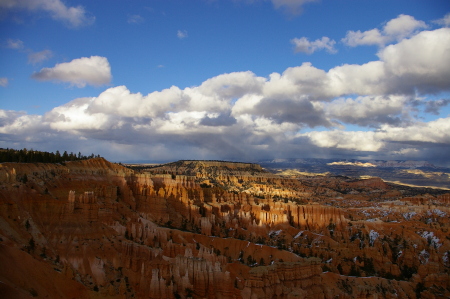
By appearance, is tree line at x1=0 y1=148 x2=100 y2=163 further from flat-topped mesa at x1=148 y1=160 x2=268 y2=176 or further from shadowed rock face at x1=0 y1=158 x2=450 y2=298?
flat-topped mesa at x1=148 y1=160 x2=268 y2=176

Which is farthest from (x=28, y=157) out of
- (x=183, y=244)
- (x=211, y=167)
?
(x=211, y=167)

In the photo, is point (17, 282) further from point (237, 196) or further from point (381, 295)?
point (237, 196)

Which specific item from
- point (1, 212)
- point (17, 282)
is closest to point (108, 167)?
point (1, 212)

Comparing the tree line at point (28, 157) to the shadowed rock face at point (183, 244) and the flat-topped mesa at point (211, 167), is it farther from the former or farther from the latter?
the flat-topped mesa at point (211, 167)

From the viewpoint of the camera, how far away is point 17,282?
1137 inches

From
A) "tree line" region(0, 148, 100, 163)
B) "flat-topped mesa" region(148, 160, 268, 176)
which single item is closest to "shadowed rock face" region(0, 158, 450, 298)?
"tree line" region(0, 148, 100, 163)

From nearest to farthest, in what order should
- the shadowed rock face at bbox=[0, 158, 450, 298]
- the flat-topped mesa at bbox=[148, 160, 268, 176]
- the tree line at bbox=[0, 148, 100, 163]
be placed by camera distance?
the shadowed rock face at bbox=[0, 158, 450, 298], the tree line at bbox=[0, 148, 100, 163], the flat-topped mesa at bbox=[148, 160, 268, 176]

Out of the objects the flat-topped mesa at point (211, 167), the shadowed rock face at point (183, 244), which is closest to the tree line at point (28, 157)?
the shadowed rock face at point (183, 244)

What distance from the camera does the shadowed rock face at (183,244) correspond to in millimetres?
35625

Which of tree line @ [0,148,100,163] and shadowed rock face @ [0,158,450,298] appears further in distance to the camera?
tree line @ [0,148,100,163]

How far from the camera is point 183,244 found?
1964 inches

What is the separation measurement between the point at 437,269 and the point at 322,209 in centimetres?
2776

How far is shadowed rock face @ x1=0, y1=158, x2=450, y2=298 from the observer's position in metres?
35.6

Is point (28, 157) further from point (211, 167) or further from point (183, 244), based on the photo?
point (211, 167)
